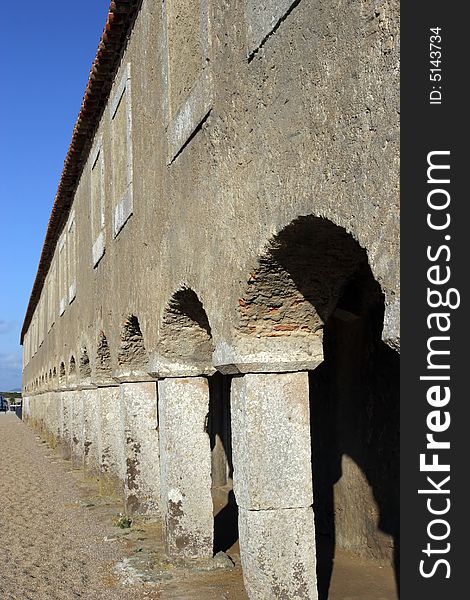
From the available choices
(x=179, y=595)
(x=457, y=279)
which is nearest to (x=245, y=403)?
(x=179, y=595)

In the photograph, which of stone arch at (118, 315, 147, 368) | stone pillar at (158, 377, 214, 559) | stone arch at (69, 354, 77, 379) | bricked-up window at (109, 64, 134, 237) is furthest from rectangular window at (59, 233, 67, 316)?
stone pillar at (158, 377, 214, 559)

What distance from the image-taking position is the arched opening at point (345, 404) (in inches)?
203

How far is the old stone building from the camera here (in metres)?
3.71

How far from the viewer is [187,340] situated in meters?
7.43

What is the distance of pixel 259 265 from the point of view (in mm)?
4895

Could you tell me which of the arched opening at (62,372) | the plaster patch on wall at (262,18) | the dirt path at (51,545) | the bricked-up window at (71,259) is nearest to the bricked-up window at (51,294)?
the arched opening at (62,372)

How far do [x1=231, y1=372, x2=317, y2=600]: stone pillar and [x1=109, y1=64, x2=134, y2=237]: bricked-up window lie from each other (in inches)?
166

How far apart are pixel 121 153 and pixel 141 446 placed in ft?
12.2

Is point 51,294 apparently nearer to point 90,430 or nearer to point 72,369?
point 72,369

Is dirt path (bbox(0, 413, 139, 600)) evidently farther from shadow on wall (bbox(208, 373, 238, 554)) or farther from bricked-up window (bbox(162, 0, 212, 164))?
bricked-up window (bbox(162, 0, 212, 164))

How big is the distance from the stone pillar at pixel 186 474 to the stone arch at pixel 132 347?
7.07 ft

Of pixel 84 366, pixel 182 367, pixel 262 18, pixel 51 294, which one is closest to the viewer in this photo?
pixel 262 18

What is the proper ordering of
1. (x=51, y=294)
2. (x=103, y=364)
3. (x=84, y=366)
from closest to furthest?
1. (x=103, y=364)
2. (x=84, y=366)
3. (x=51, y=294)

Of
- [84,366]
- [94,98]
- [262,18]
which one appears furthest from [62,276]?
[262,18]
